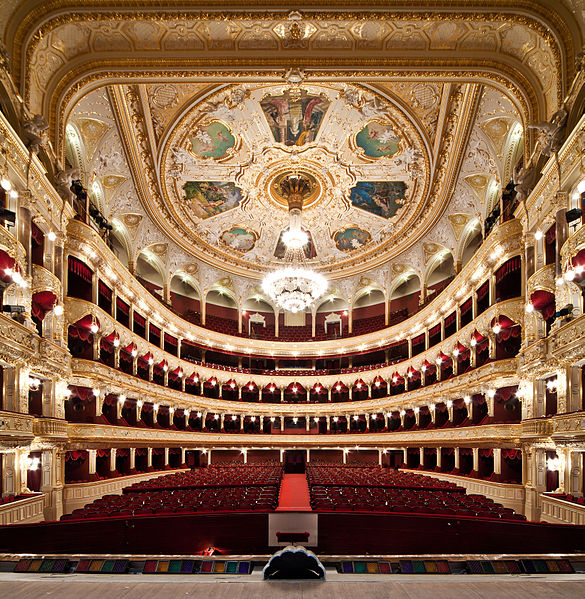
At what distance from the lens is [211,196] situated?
21.6m

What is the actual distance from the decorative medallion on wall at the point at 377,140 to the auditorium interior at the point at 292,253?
88 mm

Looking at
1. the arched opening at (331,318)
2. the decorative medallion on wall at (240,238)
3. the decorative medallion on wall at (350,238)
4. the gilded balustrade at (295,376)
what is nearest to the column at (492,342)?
the gilded balustrade at (295,376)

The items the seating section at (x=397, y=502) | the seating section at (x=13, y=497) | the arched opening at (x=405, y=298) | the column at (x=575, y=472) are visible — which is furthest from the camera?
the arched opening at (x=405, y=298)

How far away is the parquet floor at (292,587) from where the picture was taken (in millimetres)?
2633

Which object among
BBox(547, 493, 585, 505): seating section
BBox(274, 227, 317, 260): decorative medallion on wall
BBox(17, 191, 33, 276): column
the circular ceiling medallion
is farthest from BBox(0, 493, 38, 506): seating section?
BBox(274, 227, 317, 260): decorative medallion on wall

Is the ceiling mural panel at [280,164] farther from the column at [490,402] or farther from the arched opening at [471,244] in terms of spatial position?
the column at [490,402]

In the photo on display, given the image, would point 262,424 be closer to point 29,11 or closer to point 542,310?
point 542,310

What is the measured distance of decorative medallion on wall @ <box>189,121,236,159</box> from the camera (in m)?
17.4

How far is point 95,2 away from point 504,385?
14561mm

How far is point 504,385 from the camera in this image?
45.4 ft

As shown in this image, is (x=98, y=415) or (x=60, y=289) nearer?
(x=60, y=289)

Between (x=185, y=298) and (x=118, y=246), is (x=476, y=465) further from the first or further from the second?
(x=185, y=298)

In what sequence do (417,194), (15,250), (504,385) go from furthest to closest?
(417,194)
(504,385)
(15,250)

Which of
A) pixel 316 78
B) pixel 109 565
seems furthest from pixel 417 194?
pixel 109 565
